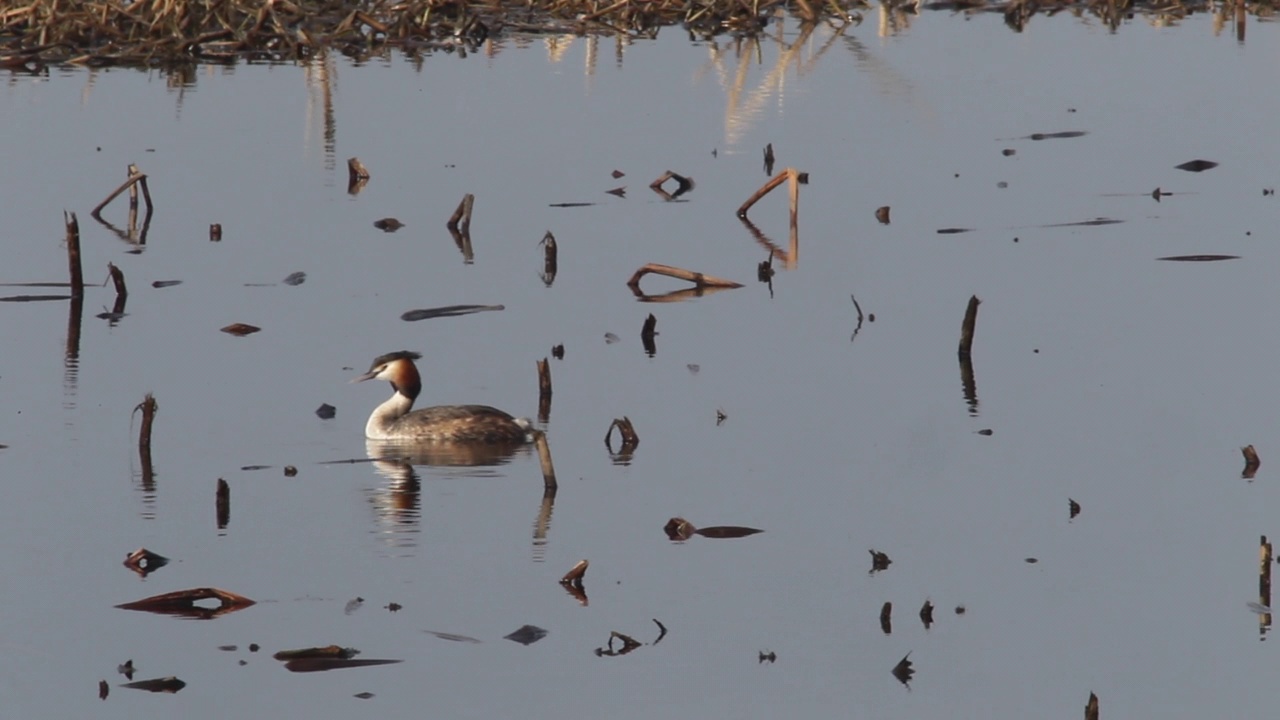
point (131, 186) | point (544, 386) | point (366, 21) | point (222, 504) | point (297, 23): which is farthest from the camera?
point (297, 23)

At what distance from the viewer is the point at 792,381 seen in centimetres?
1608

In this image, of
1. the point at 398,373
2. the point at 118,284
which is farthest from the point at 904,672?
the point at 118,284

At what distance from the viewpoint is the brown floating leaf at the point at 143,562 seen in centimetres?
1166

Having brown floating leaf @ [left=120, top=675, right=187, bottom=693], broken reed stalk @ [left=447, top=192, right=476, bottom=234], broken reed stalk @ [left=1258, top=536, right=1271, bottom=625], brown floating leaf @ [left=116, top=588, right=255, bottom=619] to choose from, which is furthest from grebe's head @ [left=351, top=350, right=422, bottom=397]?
broken reed stalk @ [left=1258, top=536, right=1271, bottom=625]

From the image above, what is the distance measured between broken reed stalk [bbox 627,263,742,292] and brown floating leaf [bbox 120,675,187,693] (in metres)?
8.94

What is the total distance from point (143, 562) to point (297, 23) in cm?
2189

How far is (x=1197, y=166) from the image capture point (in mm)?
24609

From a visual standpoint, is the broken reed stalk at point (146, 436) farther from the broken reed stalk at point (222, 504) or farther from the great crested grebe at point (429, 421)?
the great crested grebe at point (429, 421)

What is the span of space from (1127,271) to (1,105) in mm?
15074

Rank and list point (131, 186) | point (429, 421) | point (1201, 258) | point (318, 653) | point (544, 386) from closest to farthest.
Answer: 1. point (318, 653)
2. point (429, 421)
3. point (544, 386)
4. point (1201, 258)
5. point (131, 186)

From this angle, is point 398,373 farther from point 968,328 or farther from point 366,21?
point 366,21

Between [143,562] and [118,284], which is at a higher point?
[118,284]

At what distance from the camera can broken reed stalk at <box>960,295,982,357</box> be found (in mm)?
16422

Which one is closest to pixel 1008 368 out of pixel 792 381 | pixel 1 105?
pixel 792 381
